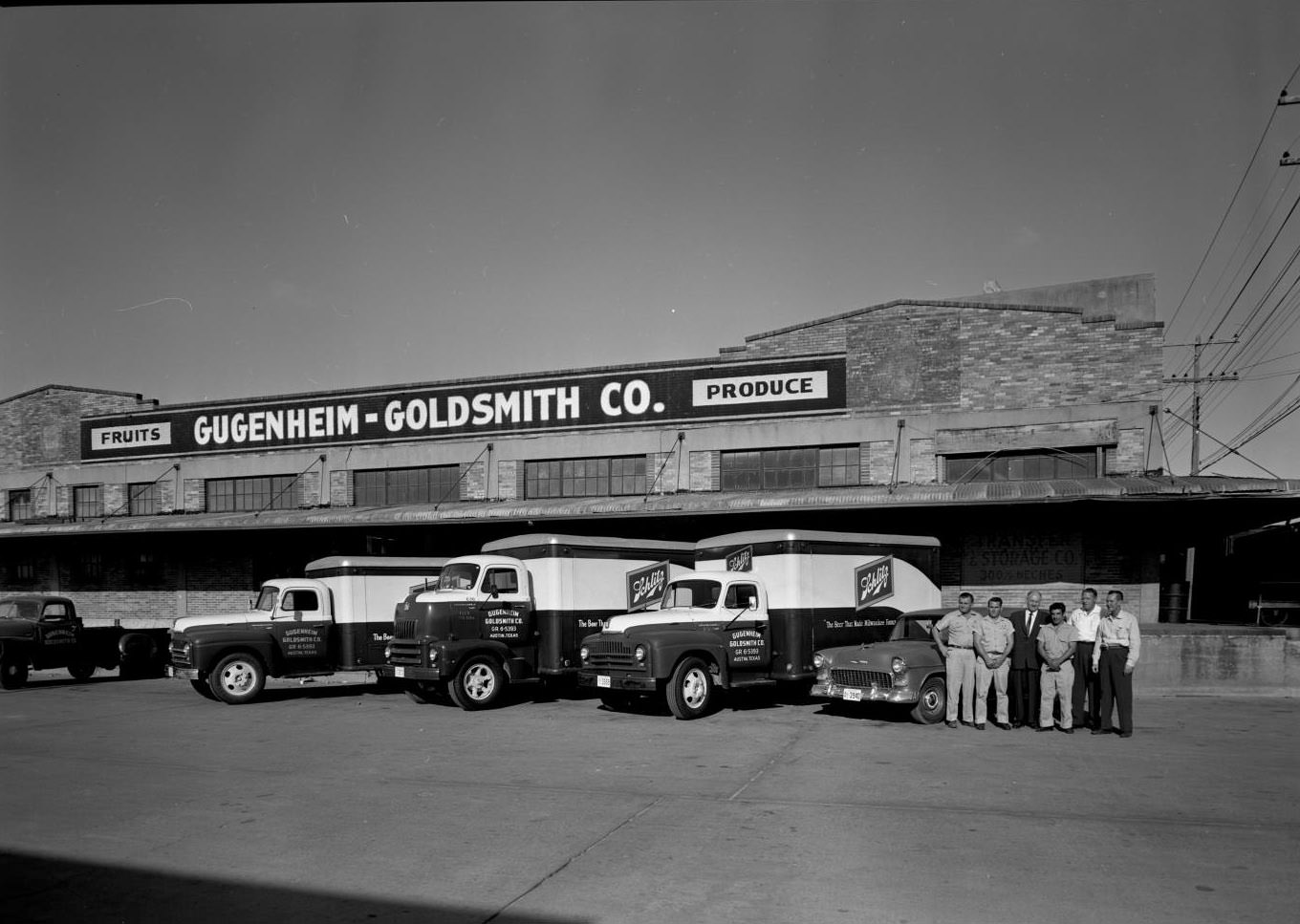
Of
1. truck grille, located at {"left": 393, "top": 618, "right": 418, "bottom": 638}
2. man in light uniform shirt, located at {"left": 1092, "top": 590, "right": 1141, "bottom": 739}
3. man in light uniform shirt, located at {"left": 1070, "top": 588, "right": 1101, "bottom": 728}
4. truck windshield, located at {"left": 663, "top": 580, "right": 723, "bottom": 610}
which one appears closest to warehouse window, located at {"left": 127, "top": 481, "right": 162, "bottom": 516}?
truck grille, located at {"left": 393, "top": 618, "right": 418, "bottom": 638}

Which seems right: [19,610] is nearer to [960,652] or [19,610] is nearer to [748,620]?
[748,620]

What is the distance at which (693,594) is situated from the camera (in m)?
15.7

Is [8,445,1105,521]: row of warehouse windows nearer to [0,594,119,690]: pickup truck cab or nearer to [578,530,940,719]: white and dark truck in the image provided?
[578,530,940,719]: white and dark truck

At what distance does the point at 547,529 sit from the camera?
80.8ft

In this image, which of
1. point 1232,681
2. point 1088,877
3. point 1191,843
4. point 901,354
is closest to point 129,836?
point 1088,877

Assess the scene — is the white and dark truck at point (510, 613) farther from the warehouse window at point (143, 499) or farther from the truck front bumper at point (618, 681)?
the warehouse window at point (143, 499)

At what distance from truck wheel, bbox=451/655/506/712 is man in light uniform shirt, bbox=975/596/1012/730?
7060 millimetres

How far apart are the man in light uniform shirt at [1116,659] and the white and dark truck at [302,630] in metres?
10.3

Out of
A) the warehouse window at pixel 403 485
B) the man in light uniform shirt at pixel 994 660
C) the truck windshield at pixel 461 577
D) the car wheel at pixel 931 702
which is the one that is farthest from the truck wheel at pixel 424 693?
the warehouse window at pixel 403 485

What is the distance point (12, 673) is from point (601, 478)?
1269cm

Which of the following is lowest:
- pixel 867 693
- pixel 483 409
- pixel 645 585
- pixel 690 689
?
pixel 690 689

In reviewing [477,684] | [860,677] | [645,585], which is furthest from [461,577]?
[860,677]

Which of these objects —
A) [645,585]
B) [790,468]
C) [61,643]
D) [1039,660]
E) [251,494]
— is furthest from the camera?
[251,494]

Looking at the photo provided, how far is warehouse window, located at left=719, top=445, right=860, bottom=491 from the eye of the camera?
22.8m
